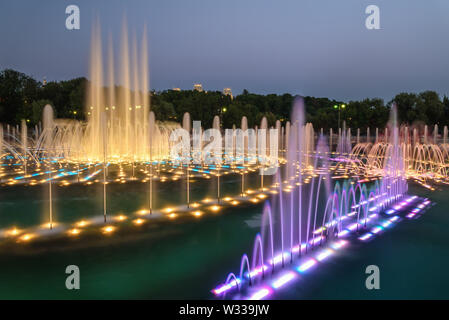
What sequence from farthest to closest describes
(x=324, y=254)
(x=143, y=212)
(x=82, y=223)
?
(x=143, y=212) < (x=82, y=223) < (x=324, y=254)

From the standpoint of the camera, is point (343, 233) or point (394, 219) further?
point (394, 219)

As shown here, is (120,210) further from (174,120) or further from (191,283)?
(174,120)

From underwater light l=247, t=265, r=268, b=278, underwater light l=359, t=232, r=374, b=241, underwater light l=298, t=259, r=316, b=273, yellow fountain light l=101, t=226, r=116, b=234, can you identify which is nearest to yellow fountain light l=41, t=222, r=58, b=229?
yellow fountain light l=101, t=226, r=116, b=234

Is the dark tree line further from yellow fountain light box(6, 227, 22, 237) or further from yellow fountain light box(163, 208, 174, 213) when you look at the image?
yellow fountain light box(6, 227, 22, 237)

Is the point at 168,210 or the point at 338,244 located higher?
the point at 168,210

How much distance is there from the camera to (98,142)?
2503cm

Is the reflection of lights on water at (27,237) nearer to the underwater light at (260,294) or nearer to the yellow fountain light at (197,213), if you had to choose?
the yellow fountain light at (197,213)

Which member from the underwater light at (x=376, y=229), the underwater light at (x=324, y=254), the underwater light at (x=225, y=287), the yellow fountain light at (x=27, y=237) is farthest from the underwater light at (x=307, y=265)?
the yellow fountain light at (x=27, y=237)

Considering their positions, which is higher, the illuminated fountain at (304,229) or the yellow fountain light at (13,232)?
the yellow fountain light at (13,232)

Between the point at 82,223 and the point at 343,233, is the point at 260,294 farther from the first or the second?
the point at 82,223

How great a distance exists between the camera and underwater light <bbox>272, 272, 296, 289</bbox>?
479 centimetres

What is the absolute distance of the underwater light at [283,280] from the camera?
479cm

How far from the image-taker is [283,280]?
16.2 feet

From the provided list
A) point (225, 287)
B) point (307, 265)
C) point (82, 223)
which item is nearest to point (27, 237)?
point (82, 223)
